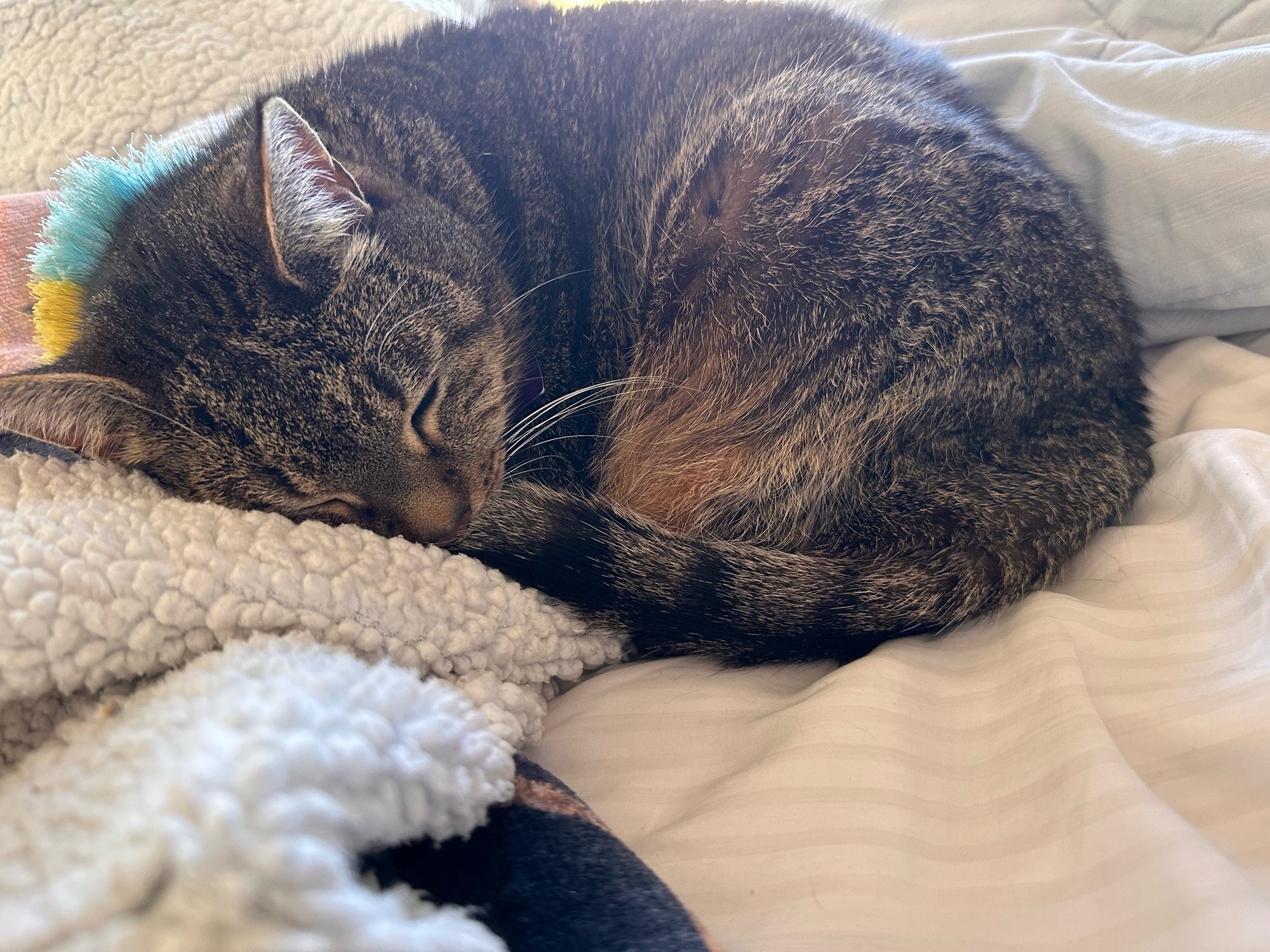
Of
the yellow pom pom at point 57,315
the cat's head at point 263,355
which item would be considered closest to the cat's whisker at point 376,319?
the cat's head at point 263,355

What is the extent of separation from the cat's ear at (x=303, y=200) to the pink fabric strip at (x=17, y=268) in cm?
54

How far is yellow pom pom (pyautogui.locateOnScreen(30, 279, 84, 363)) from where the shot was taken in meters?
1.04

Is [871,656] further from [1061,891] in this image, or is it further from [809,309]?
[809,309]

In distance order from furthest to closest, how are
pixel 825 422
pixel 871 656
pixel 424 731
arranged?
1. pixel 825 422
2. pixel 871 656
3. pixel 424 731

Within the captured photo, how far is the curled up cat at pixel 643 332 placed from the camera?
3.24 feet

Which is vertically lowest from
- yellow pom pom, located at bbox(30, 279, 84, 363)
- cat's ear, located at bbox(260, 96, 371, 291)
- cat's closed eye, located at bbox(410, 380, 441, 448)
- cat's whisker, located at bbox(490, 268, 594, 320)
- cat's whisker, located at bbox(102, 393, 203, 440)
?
cat's closed eye, located at bbox(410, 380, 441, 448)

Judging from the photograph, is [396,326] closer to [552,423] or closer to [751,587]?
[552,423]

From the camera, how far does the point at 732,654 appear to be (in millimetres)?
984

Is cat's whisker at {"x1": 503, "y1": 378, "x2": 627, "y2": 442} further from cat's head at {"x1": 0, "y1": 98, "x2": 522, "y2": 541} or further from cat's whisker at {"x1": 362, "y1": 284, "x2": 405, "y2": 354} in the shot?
cat's whisker at {"x1": 362, "y1": 284, "x2": 405, "y2": 354}

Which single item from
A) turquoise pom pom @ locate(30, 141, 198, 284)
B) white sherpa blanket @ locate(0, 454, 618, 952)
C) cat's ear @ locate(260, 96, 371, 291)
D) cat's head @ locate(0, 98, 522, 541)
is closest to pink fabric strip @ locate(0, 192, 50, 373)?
turquoise pom pom @ locate(30, 141, 198, 284)

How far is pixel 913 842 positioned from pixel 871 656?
23 centimetres

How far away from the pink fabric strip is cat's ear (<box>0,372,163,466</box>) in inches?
12.9

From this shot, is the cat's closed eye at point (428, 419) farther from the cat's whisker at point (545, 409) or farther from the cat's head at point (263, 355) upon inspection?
the cat's whisker at point (545, 409)

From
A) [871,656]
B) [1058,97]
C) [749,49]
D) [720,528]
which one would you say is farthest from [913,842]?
[1058,97]
